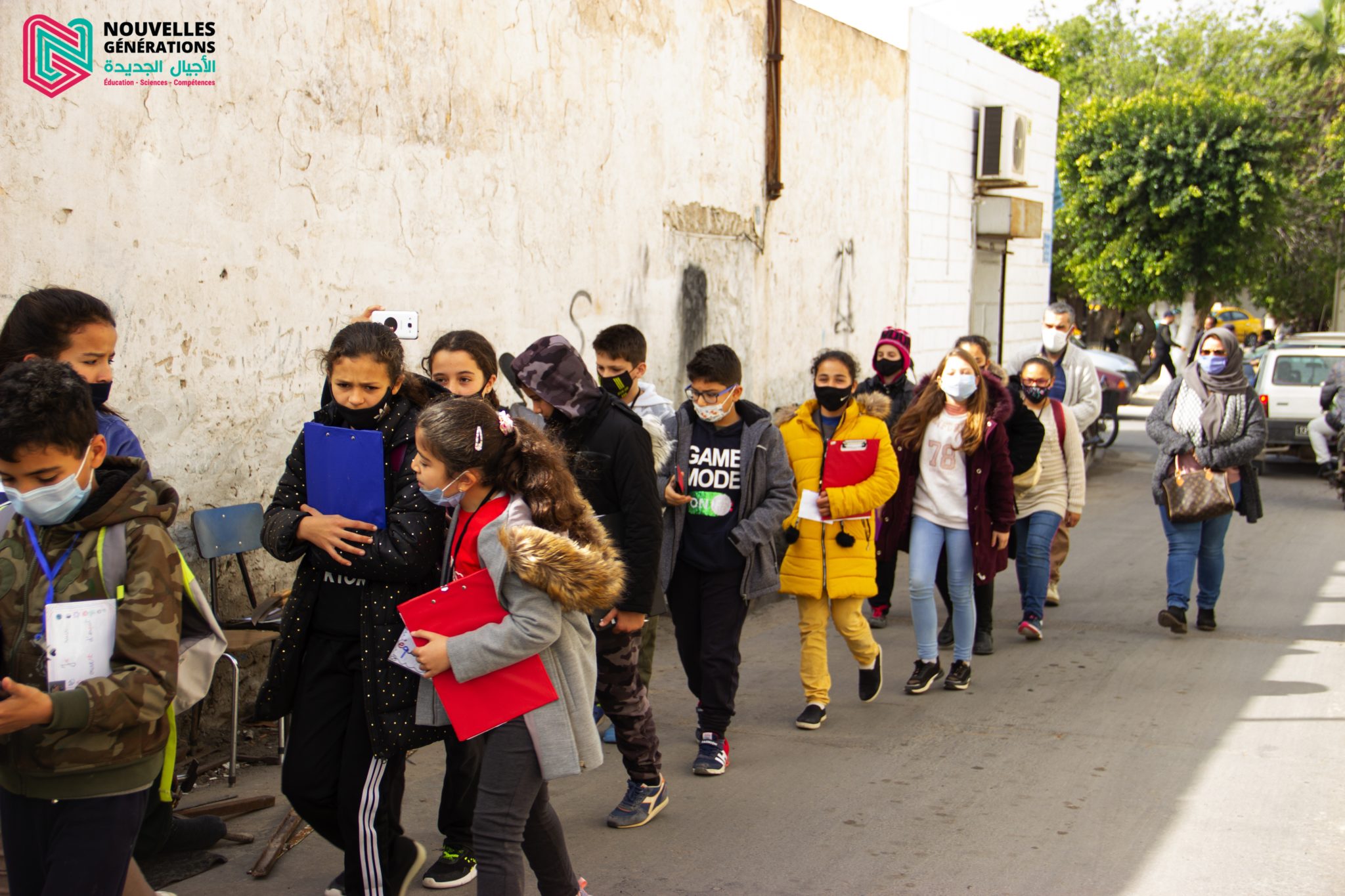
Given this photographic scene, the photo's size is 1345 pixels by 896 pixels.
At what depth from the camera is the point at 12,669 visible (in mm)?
2730

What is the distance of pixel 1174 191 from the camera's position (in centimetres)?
2192

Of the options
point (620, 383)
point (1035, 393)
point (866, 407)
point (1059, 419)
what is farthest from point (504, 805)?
point (1059, 419)

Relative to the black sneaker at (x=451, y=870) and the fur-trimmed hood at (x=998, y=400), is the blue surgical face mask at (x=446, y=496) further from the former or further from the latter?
the fur-trimmed hood at (x=998, y=400)

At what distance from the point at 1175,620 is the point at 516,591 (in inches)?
222

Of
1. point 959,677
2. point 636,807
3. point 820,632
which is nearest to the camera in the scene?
point 636,807

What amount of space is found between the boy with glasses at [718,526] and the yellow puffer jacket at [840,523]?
454mm

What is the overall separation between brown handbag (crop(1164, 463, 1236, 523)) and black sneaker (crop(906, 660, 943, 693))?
2.14 m

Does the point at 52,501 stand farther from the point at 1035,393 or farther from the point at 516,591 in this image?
the point at 1035,393

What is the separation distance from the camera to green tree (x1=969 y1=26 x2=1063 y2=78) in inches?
997

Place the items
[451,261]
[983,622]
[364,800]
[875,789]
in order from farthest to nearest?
[983,622]
[451,261]
[875,789]
[364,800]

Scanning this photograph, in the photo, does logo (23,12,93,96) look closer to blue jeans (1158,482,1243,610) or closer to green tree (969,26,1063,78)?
blue jeans (1158,482,1243,610)

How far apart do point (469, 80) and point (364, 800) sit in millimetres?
4472

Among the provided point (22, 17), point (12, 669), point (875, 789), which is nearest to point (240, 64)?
point (22, 17)

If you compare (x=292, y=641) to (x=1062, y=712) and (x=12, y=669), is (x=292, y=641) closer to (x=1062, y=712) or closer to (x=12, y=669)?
(x=12, y=669)
